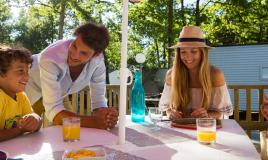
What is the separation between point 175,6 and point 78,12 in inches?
191

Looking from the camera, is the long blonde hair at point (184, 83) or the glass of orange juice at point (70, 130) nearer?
the glass of orange juice at point (70, 130)

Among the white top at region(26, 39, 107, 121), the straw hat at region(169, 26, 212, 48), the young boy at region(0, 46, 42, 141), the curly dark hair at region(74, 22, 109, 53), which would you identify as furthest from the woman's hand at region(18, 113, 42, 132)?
the straw hat at region(169, 26, 212, 48)

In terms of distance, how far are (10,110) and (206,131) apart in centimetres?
109

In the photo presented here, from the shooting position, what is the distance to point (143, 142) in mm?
1735

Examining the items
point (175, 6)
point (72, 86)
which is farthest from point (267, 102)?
point (175, 6)

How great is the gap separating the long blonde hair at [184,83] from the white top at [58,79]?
1.88ft

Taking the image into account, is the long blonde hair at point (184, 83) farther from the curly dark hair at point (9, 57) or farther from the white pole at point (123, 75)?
the curly dark hair at point (9, 57)

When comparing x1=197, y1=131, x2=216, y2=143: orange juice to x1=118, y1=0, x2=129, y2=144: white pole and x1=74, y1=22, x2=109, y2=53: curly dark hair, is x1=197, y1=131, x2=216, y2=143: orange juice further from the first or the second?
x1=74, y1=22, x2=109, y2=53: curly dark hair

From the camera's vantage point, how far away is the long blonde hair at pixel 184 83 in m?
2.76

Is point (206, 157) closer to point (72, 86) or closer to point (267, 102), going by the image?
point (267, 102)

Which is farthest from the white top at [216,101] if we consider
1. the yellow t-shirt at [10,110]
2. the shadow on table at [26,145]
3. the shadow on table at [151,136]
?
the shadow on table at [26,145]

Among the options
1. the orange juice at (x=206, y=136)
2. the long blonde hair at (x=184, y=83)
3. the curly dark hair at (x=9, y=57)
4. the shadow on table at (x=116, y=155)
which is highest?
→ the curly dark hair at (x=9, y=57)

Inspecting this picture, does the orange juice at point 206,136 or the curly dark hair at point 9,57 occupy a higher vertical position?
the curly dark hair at point 9,57

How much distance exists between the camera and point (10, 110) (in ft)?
6.63
